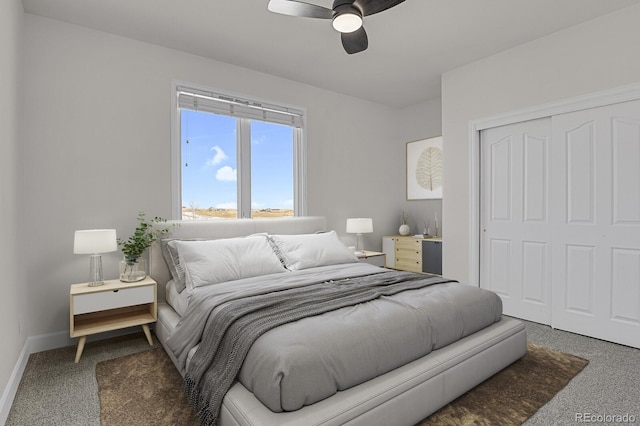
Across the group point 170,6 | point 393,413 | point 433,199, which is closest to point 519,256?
point 433,199

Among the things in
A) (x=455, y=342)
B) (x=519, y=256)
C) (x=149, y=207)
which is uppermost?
(x=149, y=207)

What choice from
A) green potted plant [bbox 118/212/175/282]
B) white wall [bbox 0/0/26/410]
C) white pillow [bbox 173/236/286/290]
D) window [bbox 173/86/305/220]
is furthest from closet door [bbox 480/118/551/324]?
white wall [bbox 0/0/26/410]

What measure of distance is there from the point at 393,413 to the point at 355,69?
362cm

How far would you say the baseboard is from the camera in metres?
1.96

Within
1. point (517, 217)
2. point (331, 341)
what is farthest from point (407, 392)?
point (517, 217)

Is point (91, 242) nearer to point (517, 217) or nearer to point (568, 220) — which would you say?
point (517, 217)

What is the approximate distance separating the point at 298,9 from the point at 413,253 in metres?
3.58

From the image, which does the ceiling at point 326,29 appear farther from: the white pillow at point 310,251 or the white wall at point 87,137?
the white pillow at point 310,251

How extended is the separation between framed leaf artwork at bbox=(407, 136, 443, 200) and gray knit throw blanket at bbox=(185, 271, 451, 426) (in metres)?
3.01

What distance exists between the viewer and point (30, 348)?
2.83 m

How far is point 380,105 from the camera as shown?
17.7ft

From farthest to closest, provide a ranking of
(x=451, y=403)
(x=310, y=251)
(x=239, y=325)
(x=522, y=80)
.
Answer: (x=522, y=80) → (x=310, y=251) → (x=451, y=403) → (x=239, y=325)

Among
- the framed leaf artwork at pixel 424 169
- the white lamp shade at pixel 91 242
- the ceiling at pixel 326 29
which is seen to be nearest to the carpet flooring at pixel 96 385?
the white lamp shade at pixel 91 242

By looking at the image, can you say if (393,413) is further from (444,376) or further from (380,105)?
(380,105)
